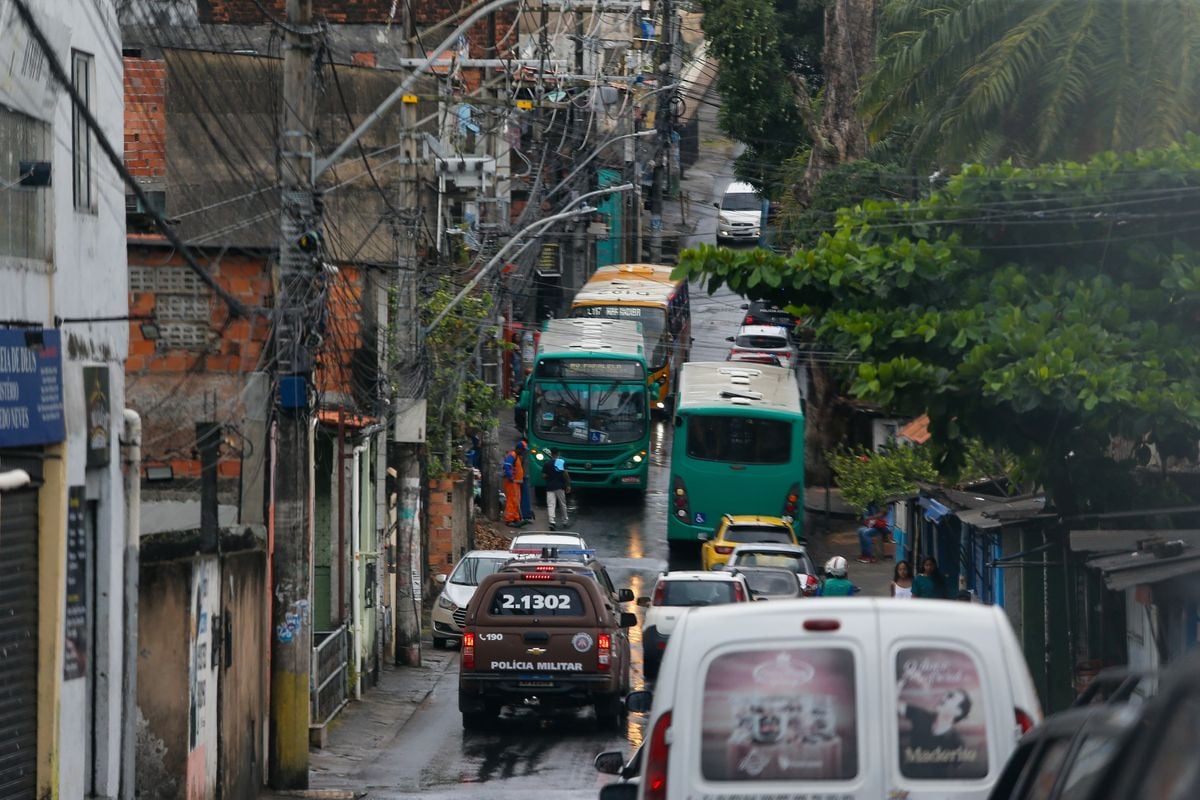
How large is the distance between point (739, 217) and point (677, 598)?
4272 cm

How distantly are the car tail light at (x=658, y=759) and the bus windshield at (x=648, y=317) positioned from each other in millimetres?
38397

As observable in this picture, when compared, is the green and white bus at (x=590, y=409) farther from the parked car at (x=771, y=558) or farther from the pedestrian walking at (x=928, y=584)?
the pedestrian walking at (x=928, y=584)

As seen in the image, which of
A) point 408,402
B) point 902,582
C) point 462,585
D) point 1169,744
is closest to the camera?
point 1169,744

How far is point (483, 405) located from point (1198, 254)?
19.7m

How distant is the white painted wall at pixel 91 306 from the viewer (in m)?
12.3

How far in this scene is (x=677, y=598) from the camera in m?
24.0

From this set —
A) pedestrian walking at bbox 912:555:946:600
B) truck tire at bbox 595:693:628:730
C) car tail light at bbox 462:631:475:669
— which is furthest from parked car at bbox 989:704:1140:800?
pedestrian walking at bbox 912:555:946:600

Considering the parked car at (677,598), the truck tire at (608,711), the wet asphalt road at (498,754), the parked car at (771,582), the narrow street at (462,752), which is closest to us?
the wet asphalt road at (498,754)

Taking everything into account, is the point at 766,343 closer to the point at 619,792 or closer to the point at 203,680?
the point at 203,680

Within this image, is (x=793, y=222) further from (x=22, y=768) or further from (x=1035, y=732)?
(x=1035, y=732)

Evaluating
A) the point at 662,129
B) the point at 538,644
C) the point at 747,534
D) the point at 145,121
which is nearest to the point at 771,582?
the point at 747,534

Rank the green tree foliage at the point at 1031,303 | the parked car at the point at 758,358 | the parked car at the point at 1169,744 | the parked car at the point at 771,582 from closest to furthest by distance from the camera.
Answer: the parked car at the point at 1169,744 < the green tree foliage at the point at 1031,303 < the parked car at the point at 771,582 < the parked car at the point at 758,358

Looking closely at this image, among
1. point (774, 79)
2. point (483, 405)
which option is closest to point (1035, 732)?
point (483, 405)

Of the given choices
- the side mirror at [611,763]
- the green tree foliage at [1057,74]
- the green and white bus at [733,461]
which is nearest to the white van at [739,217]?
the green and white bus at [733,461]
